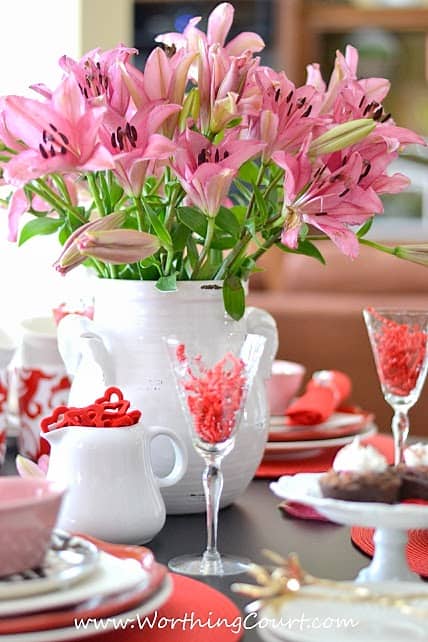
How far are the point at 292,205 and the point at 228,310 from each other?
0.13 m

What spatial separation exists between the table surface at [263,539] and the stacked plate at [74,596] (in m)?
0.14

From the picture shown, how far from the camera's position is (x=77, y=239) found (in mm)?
1065

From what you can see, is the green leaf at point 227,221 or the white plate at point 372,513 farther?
the green leaf at point 227,221

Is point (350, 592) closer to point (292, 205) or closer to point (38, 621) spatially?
point (38, 621)

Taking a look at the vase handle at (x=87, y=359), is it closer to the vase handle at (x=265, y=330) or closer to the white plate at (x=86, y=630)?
the vase handle at (x=265, y=330)

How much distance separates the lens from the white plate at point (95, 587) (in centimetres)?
76

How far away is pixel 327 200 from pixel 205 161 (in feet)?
0.41

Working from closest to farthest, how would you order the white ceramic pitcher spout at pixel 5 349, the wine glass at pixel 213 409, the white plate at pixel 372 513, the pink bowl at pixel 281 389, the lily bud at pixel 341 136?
the white plate at pixel 372 513, the wine glass at pixel 213 409, the lily bud at pixel 341 136, the white ceramic pitcher spout at pixel 5 349, the pink bowl at pixel 281 389

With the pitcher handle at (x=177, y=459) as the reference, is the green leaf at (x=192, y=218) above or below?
above

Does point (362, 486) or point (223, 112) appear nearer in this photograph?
point (362, 486)

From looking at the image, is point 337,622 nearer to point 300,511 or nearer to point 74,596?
point 74,596

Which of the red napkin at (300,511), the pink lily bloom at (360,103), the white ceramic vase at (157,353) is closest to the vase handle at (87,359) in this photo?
the white ceramic vase at (157,353)

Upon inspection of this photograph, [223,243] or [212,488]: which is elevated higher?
[223,243]

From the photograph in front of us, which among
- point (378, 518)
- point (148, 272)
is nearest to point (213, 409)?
point (378, 518)
